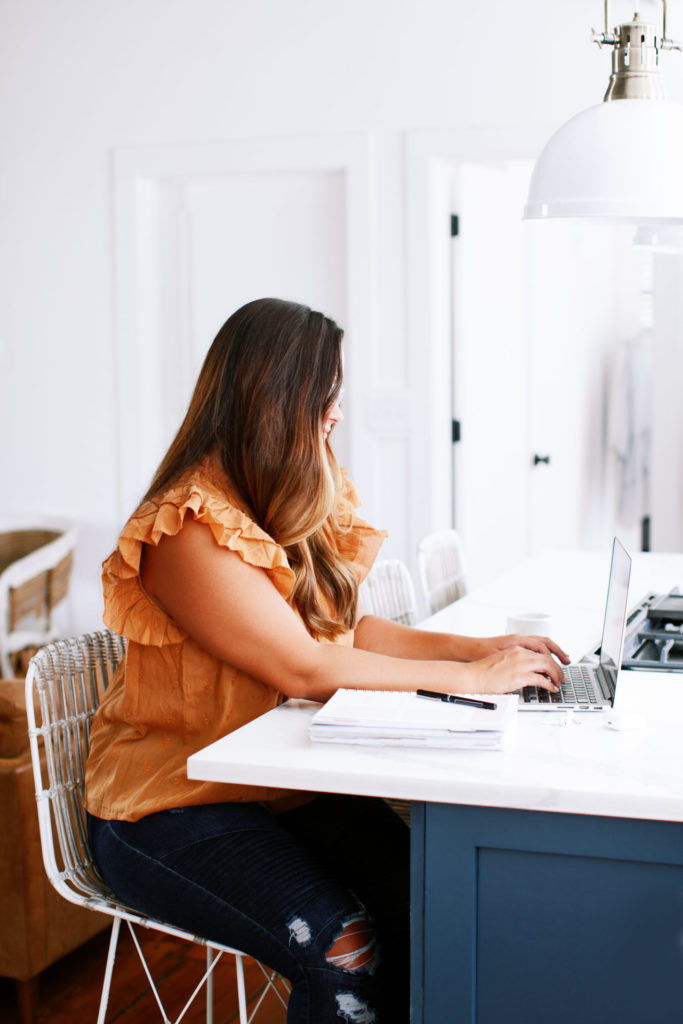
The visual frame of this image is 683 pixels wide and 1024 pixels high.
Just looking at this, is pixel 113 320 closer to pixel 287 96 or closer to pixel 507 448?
pixel 287 96

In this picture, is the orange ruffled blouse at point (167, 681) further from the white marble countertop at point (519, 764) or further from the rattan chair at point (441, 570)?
the rattan chair at point (441, 570)

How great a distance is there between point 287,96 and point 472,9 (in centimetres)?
75

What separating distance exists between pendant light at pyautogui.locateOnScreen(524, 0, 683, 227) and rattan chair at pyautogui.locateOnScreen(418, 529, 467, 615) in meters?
1.17

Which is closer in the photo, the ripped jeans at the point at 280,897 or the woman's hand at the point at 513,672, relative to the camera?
the ripped jeans at the point at 280,897

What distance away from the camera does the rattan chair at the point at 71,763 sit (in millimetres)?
1585

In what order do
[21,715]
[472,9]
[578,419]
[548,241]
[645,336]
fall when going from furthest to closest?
[645,336], [578,419], [548,241], [472,9], [21,715]

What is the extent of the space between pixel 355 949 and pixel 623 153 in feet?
3.80

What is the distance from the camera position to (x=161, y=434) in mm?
4625

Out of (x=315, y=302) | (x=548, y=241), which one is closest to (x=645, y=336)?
(x=548, y=241)

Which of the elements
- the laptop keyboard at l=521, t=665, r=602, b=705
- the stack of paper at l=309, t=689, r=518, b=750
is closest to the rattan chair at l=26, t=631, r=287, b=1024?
the stack of paper at l=309, t=689, r=518, b=750

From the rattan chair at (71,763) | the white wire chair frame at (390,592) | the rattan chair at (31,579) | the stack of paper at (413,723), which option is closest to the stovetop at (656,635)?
the stack of paper at (413,723)

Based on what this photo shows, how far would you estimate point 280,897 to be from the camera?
136 centimetres

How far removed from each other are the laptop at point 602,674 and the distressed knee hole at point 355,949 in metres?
0.35

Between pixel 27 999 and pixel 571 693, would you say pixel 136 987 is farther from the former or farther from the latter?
pixel 571 693
